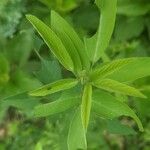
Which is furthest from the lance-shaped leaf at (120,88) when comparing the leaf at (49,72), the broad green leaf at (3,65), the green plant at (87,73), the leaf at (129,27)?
the leaf at (129,27)

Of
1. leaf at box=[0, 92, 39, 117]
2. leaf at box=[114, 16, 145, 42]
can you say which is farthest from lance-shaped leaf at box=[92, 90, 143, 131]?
leaf at box=[114, 16, 145, 42]

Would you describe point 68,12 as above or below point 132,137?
above

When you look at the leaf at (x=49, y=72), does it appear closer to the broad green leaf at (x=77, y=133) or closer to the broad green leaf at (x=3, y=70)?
the broad green leaf at (x=77, y=133)

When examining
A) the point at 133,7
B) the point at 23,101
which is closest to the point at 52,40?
the point at 23,101

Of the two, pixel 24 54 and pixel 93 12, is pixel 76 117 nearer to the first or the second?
pixel 24 54

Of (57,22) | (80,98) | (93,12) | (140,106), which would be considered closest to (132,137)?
(140,106)

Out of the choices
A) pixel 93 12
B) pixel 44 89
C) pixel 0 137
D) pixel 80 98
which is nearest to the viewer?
pixel 44 89
